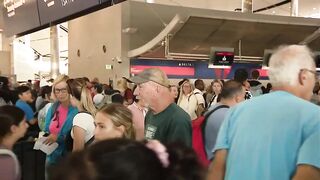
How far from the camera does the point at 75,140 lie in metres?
3.64

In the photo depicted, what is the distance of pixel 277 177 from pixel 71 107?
253cm

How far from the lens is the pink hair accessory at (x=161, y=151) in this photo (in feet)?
3.30

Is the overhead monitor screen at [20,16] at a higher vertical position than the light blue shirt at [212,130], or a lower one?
higher

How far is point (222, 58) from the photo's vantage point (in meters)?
11.2

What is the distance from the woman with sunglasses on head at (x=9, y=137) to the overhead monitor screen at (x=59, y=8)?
6.32 feet

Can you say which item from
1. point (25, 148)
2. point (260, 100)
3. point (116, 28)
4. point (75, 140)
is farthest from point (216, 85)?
point (116, 28)

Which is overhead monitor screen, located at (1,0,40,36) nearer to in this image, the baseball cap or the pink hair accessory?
the baseball cap

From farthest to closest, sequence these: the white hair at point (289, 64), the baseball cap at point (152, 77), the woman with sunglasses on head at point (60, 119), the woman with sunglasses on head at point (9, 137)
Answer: the woman with sunglasses on head at point (60, 119)
the baseball cap at point (152, 77)
the woman with sunglasses on head at point (9, 137)
the white hair at point (289, 64)

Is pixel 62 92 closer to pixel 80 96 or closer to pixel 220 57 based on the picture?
pixel 80 96

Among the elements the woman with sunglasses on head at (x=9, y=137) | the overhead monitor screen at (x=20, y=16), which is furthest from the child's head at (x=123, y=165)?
the overhead monitor screen at (x=20, y=16)

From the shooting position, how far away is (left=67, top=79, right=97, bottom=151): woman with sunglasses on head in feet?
11.9

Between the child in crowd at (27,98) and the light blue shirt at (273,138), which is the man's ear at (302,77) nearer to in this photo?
the light blue shirt at (273,138)

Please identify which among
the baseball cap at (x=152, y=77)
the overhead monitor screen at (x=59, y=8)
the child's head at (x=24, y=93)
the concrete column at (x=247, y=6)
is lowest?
the child's head at (x=24, y=93)

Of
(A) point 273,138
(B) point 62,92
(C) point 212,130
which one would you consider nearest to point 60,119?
(B) point 62,92
